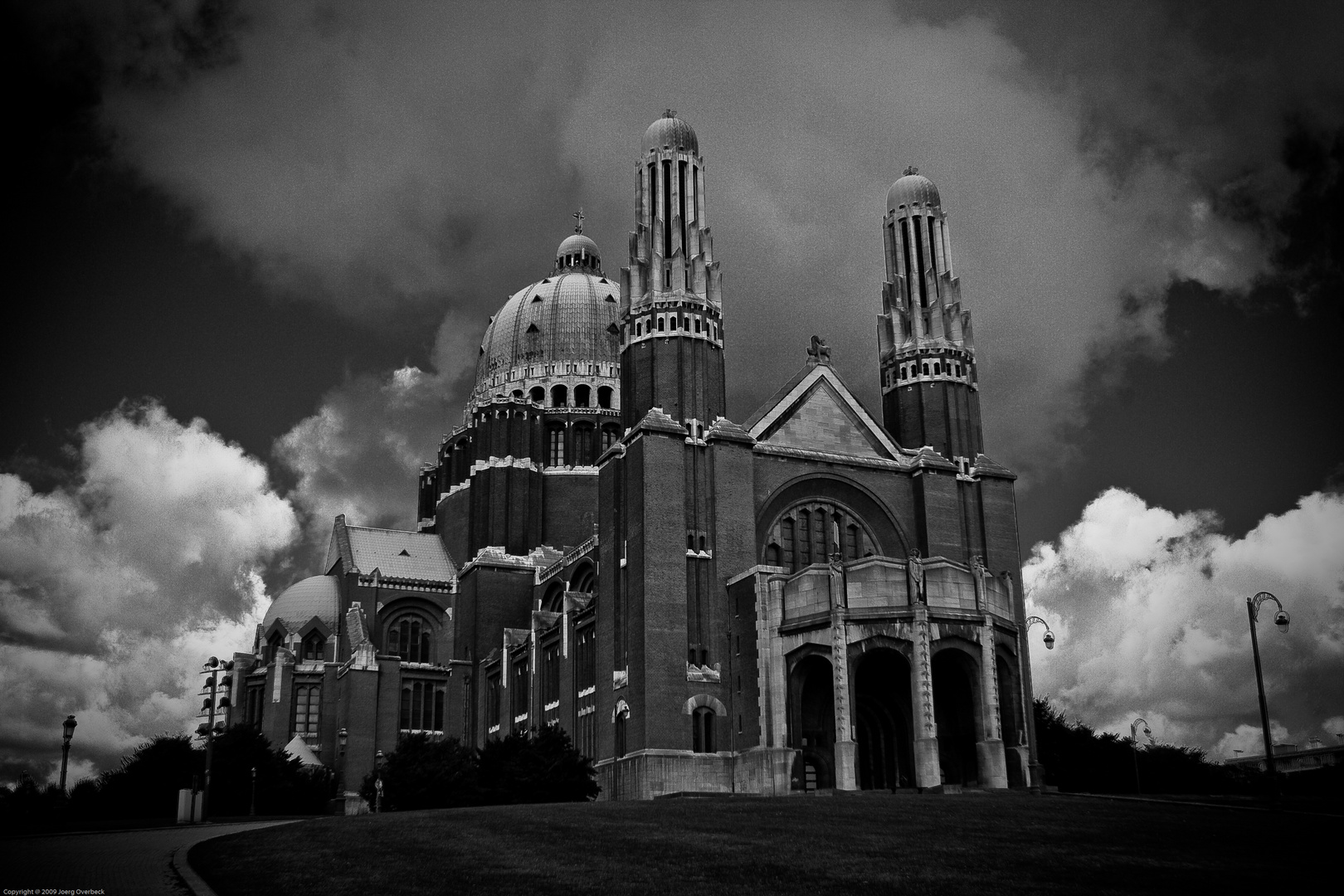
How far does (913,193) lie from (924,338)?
841cm

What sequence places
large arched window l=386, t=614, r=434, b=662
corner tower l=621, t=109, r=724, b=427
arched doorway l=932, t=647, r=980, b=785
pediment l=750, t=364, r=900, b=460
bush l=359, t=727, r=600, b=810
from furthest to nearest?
large arched window l=386, t=614, r=434, b=662, pediment l=750, t=364, r=900, b=460, corner tower l=621, t=109, r=724, b=427, arched doorway l=932, t=647, r=980, b=785, bush l=359, t=727, r=600, b=810

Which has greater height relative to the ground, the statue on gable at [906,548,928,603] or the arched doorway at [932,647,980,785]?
the statue on gable at [906,548,928,603]

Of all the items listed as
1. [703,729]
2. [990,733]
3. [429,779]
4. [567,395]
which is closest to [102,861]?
[429,779]

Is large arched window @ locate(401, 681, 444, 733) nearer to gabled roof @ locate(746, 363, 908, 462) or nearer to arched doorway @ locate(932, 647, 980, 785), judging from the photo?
gabled roof @ locate(746, 363, 908, 462)

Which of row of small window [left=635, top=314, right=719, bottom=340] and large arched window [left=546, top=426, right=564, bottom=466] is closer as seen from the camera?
row of small window [left=635, top=314, right=719, bottom=340]

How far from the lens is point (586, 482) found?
88875 mm

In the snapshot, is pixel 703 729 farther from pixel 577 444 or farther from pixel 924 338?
pixel 577 444

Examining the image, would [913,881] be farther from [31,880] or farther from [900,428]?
[900,428]

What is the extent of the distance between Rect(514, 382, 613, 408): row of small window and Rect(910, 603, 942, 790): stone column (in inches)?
1717

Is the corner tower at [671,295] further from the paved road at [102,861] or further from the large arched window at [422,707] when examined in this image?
the paved road at [102,861]

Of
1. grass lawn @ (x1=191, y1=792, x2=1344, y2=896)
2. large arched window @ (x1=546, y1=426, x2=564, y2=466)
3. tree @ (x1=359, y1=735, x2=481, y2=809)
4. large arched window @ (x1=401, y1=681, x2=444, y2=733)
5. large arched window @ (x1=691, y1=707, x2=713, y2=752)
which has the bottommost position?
grass lawn @ (x1=191, y1=792, x2=1344, y2=896)

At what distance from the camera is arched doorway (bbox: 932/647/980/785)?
184 feet

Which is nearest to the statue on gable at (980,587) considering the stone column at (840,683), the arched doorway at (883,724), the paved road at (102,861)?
the arched doorway at (883,724)

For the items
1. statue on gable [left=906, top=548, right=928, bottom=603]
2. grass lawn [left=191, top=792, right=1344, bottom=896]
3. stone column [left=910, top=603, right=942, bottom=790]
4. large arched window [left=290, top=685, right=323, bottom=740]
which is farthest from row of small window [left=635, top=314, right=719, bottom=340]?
large arched window [left=290, top=685, right=323, bottom=740]
